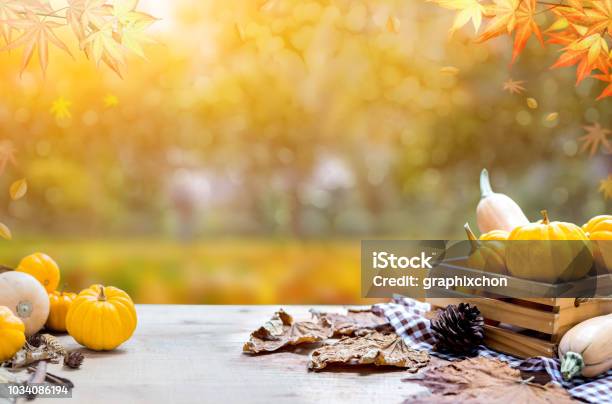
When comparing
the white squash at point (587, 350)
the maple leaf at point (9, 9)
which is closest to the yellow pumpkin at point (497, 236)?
the white squash at point (587, 350)

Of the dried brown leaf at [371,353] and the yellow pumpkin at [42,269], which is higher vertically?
the yellow pumpkin at [42,269]

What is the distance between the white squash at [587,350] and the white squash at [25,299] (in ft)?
3.28

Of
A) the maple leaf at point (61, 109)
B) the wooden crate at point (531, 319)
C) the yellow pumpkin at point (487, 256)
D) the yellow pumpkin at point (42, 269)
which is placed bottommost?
the wooden crate at point (531, 319)

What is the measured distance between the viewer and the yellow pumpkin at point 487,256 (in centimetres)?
127

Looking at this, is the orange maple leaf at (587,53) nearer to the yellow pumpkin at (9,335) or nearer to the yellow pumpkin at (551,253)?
the yellow pumpkin at (551,253)

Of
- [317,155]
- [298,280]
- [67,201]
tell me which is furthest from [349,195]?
[67,201]

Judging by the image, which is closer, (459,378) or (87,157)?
(459,378)

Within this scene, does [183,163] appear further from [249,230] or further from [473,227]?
[473,227]

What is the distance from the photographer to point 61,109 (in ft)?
6.14

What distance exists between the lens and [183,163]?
1927 millimetres

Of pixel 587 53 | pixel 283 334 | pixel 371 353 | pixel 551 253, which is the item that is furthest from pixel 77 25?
pixel 587 53

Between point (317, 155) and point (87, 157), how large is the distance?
2.19 ft

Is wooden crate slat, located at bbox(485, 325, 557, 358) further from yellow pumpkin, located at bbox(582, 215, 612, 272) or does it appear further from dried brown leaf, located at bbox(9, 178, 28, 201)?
dried brown leaf, located at bbox(9, 178, 28, 201)

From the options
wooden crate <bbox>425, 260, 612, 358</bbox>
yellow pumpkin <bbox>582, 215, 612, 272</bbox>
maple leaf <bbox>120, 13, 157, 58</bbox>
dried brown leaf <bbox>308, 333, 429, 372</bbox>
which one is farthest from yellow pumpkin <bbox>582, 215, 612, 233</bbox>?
maple leaf <bbox>120, 13, 157, 58</bbox>
